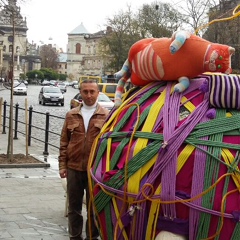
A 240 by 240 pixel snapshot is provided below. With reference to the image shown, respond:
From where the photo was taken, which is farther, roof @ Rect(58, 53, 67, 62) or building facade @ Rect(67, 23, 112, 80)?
roof @ Rect(58, 53, 67, 62)

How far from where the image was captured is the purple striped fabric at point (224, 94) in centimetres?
353

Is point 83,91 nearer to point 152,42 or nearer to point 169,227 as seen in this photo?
point 152,42

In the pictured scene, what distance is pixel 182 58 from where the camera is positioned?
3.75m

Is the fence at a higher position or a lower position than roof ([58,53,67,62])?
lower

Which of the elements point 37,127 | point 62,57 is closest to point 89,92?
point 37,127

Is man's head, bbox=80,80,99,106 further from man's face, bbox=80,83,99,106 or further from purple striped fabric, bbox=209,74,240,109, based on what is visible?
purple striped fabric, bbox=209,74,240,109

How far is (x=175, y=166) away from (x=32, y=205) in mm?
4737

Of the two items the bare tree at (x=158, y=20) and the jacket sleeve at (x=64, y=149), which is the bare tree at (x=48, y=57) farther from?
the jacket sleeve at (x=64, y=149)

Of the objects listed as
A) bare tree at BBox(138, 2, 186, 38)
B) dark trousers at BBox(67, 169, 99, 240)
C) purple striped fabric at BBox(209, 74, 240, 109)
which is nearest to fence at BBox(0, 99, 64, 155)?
dark trousers at BBox(67, 169, 99, 240)

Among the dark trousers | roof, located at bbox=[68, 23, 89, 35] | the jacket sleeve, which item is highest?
roof, located at bbox=[68, 23, 89, 35]

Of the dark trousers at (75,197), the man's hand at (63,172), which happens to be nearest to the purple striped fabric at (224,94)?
the dark trousers at (75,197)

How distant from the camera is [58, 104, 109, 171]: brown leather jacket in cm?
563

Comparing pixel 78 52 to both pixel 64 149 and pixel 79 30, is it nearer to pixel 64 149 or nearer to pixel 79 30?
pixel 79 30

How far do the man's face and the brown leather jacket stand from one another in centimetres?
11
